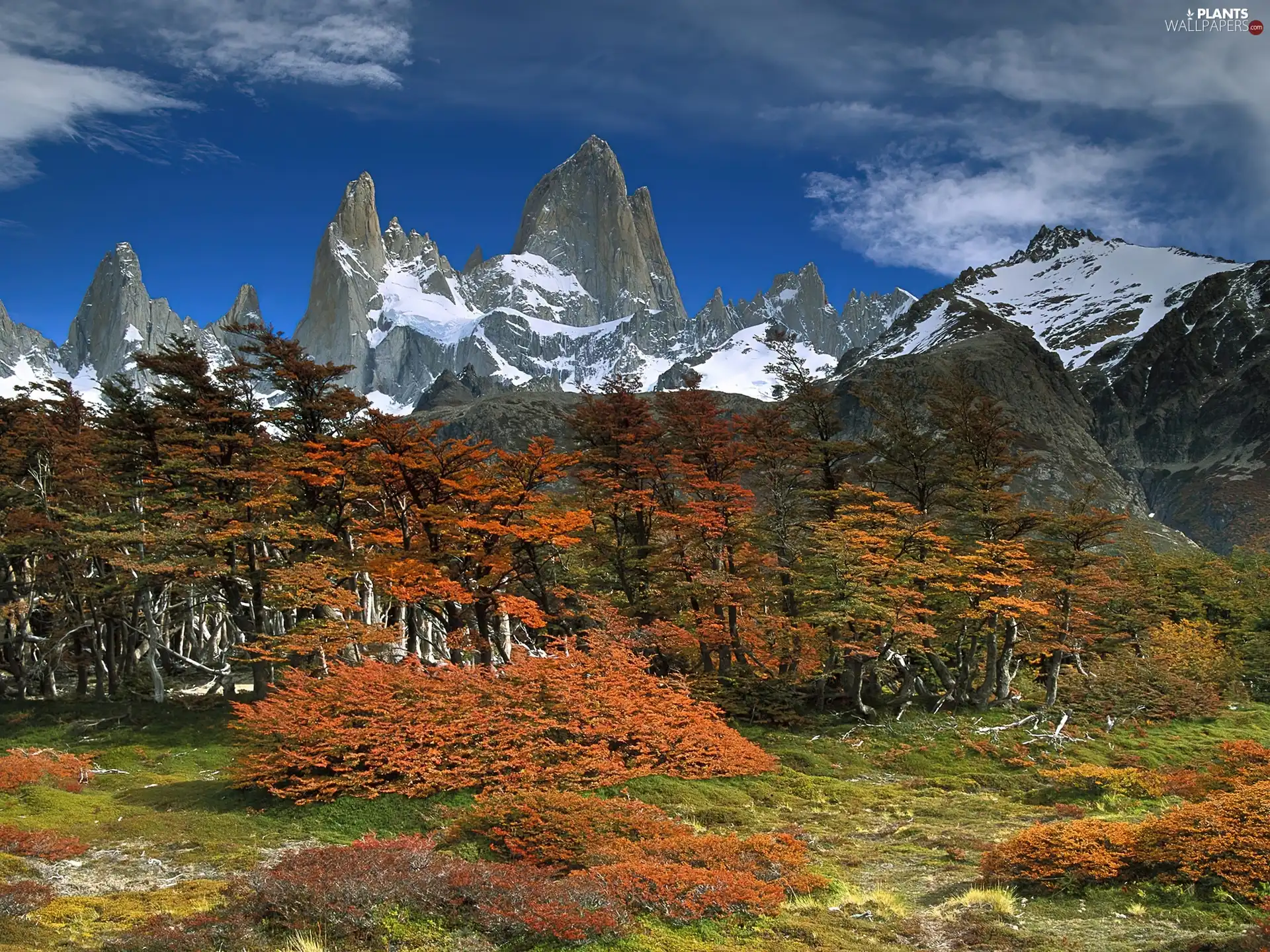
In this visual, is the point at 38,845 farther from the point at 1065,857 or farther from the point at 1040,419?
the point at 1040,419

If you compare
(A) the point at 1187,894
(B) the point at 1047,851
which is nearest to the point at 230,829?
(B) the point at 1047,851

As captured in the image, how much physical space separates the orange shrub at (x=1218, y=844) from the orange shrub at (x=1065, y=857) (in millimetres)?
363

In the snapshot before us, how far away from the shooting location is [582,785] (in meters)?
19.3

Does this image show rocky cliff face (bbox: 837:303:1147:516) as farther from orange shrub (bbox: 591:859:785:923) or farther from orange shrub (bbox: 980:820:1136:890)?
orange shrub (bbox: 591:859:785:923)

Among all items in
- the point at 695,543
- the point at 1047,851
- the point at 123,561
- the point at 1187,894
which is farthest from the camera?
the point at 695,543

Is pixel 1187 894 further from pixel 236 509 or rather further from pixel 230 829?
pixel 236 509

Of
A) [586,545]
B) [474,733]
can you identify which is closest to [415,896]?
[474,733]

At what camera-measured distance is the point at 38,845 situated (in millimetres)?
14742

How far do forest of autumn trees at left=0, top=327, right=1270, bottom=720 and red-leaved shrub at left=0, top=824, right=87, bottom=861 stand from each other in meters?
11.7

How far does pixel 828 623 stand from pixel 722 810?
10279mm

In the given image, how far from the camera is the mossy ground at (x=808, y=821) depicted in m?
10.9

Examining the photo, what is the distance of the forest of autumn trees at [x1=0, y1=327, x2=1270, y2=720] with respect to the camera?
2847 cm

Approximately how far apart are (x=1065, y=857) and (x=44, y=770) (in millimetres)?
24737

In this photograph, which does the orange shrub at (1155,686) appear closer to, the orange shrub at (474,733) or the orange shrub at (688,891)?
the orange shrub at (474,733)
